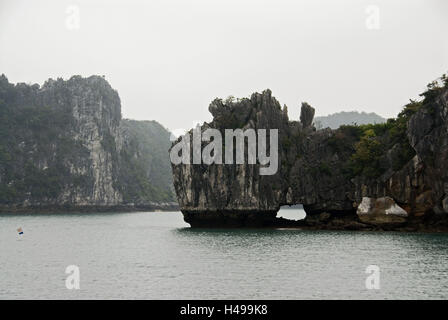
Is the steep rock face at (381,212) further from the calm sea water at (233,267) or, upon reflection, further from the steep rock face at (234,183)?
the steep rock face at (234,183)

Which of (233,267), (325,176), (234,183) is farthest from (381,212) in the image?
(233,267)

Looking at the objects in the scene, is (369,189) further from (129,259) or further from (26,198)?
(26,198)

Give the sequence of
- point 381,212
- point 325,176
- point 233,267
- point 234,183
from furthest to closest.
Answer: point 234,183 → point 325,176 → point 381,212 → point 233,267

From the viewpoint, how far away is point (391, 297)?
30.1 metres

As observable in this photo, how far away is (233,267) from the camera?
40.5m

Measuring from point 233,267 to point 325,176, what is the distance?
37646 mm

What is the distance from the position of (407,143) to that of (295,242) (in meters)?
21.9

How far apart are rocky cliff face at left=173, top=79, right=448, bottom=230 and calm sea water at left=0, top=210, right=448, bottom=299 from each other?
5618 mm

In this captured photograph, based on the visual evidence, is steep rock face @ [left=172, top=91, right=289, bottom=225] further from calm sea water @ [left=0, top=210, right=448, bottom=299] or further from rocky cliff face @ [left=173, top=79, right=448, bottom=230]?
calm sea water @ [left=0, top=210, right=448, bottom=299]

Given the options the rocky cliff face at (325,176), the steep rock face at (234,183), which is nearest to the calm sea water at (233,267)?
the rocky cliff face at (325,176)

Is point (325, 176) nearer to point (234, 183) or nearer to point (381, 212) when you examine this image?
point (381, 212)

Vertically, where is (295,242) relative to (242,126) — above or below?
below

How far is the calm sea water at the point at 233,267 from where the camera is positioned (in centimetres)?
3180
